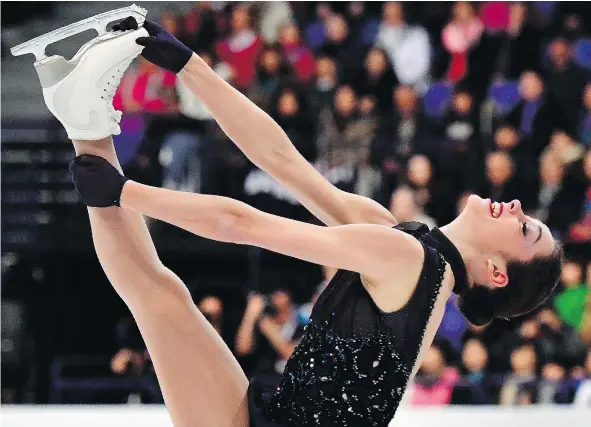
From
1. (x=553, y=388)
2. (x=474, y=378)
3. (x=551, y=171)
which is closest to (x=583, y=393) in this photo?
(x=553, y=388)

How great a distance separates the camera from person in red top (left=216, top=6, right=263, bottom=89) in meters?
5.51

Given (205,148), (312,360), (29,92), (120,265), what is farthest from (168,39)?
(29,92)

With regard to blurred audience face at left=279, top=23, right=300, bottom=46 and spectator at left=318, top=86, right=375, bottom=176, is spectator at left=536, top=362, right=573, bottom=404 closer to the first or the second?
spectator at left=318, top=86, right=375, bottom=176

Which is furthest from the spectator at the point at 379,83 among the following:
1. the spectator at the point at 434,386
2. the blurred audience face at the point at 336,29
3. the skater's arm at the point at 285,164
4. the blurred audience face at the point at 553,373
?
the skater's arm at the point at 285,164

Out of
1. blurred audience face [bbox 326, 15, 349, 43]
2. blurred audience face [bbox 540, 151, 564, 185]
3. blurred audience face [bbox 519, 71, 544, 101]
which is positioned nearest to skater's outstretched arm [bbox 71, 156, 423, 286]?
blurred audience face [bbox 540, 151, 564, 185]

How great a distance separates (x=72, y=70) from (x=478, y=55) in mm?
3685

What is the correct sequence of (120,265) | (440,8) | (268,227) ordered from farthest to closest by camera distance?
(440,8), (120,265), (268,227)

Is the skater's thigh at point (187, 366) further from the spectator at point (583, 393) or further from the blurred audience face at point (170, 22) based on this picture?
the blurred audience face at point (170, 22)

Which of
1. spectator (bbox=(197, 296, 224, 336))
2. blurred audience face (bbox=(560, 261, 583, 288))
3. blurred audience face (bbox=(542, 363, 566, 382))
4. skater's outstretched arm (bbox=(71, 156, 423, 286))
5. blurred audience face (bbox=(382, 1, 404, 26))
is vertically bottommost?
blurred audience face (bbox=(542, 363, 566, 382))

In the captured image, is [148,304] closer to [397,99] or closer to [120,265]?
[120,265]

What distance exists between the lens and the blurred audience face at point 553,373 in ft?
14.7

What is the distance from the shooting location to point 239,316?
4.81 meters

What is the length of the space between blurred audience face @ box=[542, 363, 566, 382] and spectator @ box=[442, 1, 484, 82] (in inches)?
73.0

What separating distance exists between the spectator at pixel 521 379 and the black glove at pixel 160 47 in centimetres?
280
